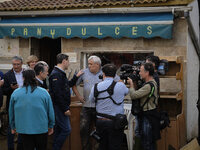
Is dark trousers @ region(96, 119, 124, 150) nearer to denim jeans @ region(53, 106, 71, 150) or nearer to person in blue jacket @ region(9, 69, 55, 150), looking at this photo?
person in blue jacket @ region(9, 69, 55, 150)

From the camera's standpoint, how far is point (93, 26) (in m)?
8.48

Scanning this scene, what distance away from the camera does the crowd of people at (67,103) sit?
4.73 metres

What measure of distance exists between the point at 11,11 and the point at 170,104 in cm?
506

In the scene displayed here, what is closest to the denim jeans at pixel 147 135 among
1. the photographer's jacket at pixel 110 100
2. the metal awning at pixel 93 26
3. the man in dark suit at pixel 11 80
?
the photographer's jacket at pixel 110 100

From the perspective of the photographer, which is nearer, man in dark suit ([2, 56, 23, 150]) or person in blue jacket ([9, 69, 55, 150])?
person in blue jacket ([9, 69, 55, 150])

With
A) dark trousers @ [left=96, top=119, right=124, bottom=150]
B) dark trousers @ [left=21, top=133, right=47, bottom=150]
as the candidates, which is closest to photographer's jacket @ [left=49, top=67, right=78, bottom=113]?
dark trousers @ [left=96, top=119, right=124, bottom=150]

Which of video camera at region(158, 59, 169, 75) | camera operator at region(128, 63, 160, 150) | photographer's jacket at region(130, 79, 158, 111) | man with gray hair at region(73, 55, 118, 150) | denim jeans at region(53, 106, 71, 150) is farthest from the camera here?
video camera at region(158, 59, 169, 75)

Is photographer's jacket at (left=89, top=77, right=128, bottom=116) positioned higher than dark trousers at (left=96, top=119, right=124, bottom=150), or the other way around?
photographer's jacket at (left=89, top=77, right=128, bottom=116)

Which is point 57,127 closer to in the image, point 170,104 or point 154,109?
point 154,109

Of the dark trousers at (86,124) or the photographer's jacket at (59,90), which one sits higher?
the photographer's jacket at (59,90)

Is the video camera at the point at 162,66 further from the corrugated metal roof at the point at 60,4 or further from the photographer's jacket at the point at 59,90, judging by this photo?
the photographer's jacket at the point at 59,90

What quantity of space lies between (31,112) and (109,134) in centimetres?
126

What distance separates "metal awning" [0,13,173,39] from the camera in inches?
314

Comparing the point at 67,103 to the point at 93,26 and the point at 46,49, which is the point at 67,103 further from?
the point at 46,49
